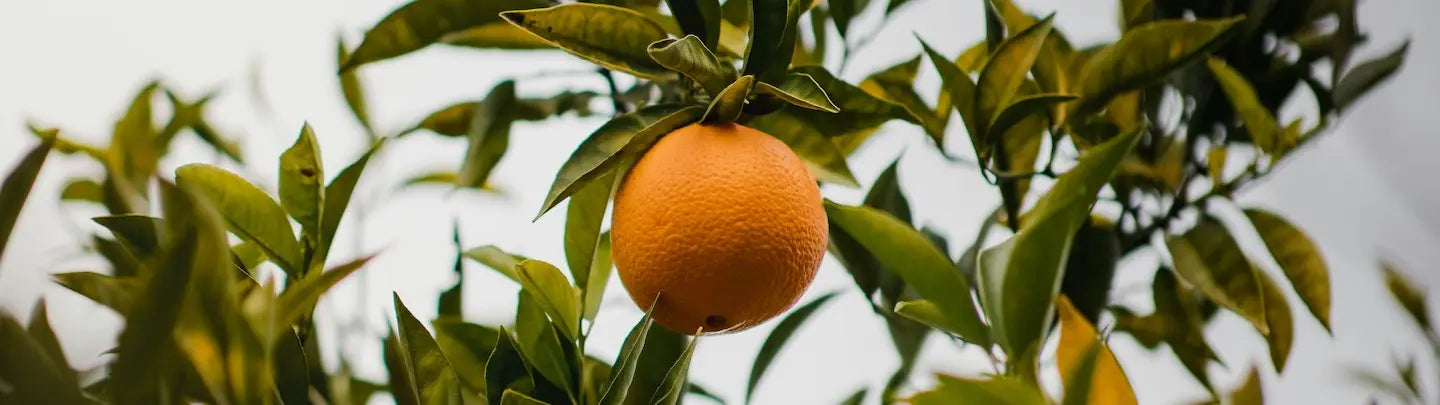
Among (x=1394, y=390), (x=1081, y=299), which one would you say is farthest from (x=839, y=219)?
(x=1394, y=390)

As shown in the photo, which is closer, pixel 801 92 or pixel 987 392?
pixel 987 392

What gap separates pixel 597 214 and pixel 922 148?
117 cm

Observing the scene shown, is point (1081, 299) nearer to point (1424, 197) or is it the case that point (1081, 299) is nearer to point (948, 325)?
point (948, 325)

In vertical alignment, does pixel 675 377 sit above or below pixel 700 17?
below

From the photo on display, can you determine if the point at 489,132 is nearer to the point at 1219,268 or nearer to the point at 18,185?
the point at 18,185

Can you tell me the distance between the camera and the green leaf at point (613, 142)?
0.49 meters

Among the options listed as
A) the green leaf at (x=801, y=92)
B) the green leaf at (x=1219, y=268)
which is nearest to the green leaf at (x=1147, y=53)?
the green leaf at (x=1219, y=268)

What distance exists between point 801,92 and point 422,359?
0.23 metres

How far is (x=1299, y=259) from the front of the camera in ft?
2.58

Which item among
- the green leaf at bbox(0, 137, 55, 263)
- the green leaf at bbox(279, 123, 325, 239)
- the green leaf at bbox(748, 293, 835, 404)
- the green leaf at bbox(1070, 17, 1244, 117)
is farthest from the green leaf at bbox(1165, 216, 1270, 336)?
the green leaf at bbox(0, 137, 55, 263)

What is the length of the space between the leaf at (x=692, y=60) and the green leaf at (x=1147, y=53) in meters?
0.27

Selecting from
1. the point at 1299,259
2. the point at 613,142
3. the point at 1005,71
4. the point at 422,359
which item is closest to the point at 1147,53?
the point at 1005,71

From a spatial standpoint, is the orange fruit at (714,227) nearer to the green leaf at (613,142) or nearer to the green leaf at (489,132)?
the green leaf at (613,142)

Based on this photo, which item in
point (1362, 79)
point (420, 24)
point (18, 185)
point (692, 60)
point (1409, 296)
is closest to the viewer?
point (18, 185)
